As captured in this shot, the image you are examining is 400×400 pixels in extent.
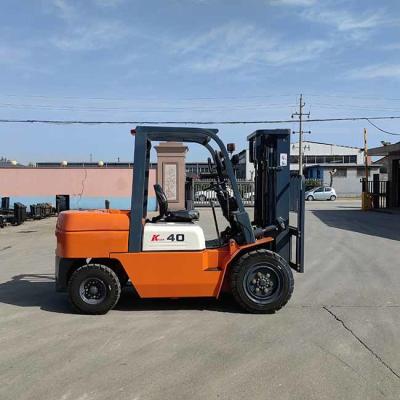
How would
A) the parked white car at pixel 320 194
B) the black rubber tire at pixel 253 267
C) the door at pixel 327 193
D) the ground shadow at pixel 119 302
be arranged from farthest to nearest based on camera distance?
1. the door at pixel 327 193
2. the parked white car at pixel 320 194
3. the ground shadow at pixel 119 302
4. the black rubber tire at pixel 253 267

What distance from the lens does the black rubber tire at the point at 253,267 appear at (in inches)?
268

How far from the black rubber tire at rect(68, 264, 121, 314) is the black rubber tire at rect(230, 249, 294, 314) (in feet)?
5.05

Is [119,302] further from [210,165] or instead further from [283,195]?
[283,195]

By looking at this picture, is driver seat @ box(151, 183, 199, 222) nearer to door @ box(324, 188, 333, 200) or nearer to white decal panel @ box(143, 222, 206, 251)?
white decal panel @ box(143, 222, 206, 251)

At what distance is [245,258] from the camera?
686 centimetres

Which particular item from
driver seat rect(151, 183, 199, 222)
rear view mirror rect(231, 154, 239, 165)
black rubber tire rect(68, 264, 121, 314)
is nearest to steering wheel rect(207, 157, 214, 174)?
rear view mirror rect(231, 154, 239, 165)

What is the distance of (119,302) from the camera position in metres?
7.54

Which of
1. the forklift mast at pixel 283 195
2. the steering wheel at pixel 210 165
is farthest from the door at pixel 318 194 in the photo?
the steering wheel at pixel 210 165

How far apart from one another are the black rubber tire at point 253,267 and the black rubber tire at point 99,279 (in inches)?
60.6

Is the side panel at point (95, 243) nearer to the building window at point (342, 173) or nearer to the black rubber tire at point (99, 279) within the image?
the black rubber tire at point (99, 279)

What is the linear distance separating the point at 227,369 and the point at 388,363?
1.53 metres

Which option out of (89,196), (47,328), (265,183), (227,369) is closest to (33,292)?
(47,328)

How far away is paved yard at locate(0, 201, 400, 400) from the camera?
4414mm

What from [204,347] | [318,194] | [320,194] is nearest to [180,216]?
[204,347]
